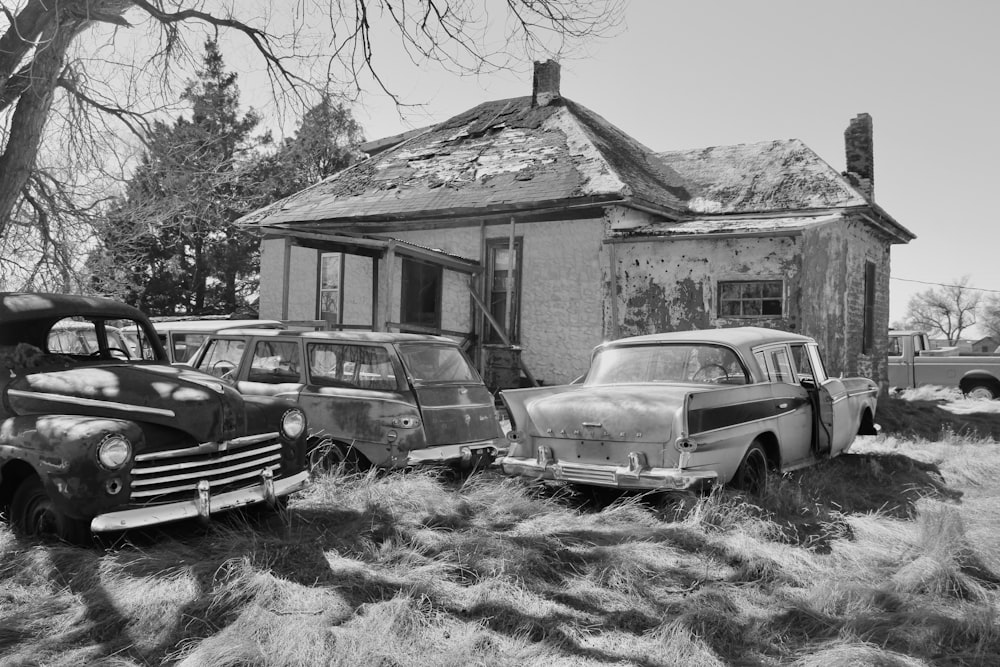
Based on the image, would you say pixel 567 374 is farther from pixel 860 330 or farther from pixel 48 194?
pixel 48 194

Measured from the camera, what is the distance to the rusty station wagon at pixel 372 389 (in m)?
6.79

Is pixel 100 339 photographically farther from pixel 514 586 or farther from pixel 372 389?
pixel 514 586

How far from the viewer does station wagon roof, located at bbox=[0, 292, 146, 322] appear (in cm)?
Answer: 570

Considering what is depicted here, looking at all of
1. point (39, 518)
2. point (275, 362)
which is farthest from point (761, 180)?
point (39, 518)

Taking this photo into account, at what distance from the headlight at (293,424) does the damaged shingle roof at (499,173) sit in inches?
315

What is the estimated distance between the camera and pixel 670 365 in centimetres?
714

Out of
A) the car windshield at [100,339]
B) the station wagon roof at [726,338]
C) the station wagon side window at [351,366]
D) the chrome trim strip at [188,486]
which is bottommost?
the chrome trim strip at [188,486]

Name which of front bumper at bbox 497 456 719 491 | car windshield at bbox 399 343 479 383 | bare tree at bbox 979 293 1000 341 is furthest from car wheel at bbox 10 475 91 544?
bare tree at bbox 979 293 1000 341

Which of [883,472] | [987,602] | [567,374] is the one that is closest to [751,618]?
[987,602]

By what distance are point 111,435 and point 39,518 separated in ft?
2.84

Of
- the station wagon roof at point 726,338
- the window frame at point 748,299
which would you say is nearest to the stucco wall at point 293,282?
the window frame at point 748,299

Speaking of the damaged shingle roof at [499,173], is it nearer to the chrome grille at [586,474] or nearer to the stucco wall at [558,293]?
the stucco wall at [558,293]

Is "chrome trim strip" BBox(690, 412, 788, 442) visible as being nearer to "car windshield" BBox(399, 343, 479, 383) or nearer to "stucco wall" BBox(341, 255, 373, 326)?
"car windshield" BBox(399, 343, 479, 383)

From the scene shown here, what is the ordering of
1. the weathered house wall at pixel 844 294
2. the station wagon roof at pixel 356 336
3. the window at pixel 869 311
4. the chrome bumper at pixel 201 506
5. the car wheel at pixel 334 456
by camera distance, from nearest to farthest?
the chrome bumper at pixel 201 506 < the car wheel at pixel 334 456 < the station wagon roof at pixel 356 336 < the weathered house wall at pixel 844 294 < the window at pixel 869 311
